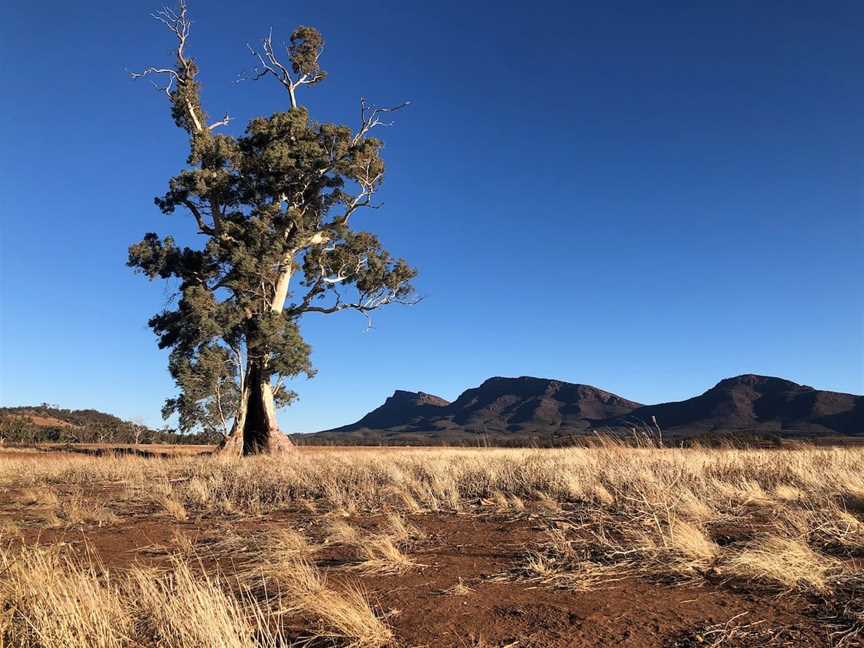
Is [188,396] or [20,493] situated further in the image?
[188,396]

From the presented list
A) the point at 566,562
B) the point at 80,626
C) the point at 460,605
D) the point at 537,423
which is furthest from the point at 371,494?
the point at 537,423

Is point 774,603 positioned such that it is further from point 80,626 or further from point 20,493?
point 20,493

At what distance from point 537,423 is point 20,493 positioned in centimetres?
14482

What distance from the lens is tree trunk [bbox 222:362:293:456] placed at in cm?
2403

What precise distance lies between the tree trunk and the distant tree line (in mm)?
8246

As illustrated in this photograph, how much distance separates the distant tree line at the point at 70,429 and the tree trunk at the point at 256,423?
825 cm

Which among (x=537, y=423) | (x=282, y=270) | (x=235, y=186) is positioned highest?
(x=235, y=186)

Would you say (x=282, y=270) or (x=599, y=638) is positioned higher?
(x=282, y=270)

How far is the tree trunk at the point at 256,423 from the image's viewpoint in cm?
2403

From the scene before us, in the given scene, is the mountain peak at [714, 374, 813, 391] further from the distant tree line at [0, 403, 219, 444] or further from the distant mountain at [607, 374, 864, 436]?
the distant tree line at [0, 403, 219, 444]

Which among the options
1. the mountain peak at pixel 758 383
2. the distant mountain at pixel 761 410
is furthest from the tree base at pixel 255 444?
the mountain peak at pixel 758 383

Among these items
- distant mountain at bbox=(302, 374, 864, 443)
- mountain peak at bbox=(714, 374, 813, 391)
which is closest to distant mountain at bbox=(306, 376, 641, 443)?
distant mountain at bbox=(302, 374, 864, 443)

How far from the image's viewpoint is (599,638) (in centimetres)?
333

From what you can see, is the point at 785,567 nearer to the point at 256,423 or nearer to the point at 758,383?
the point at 256,423
